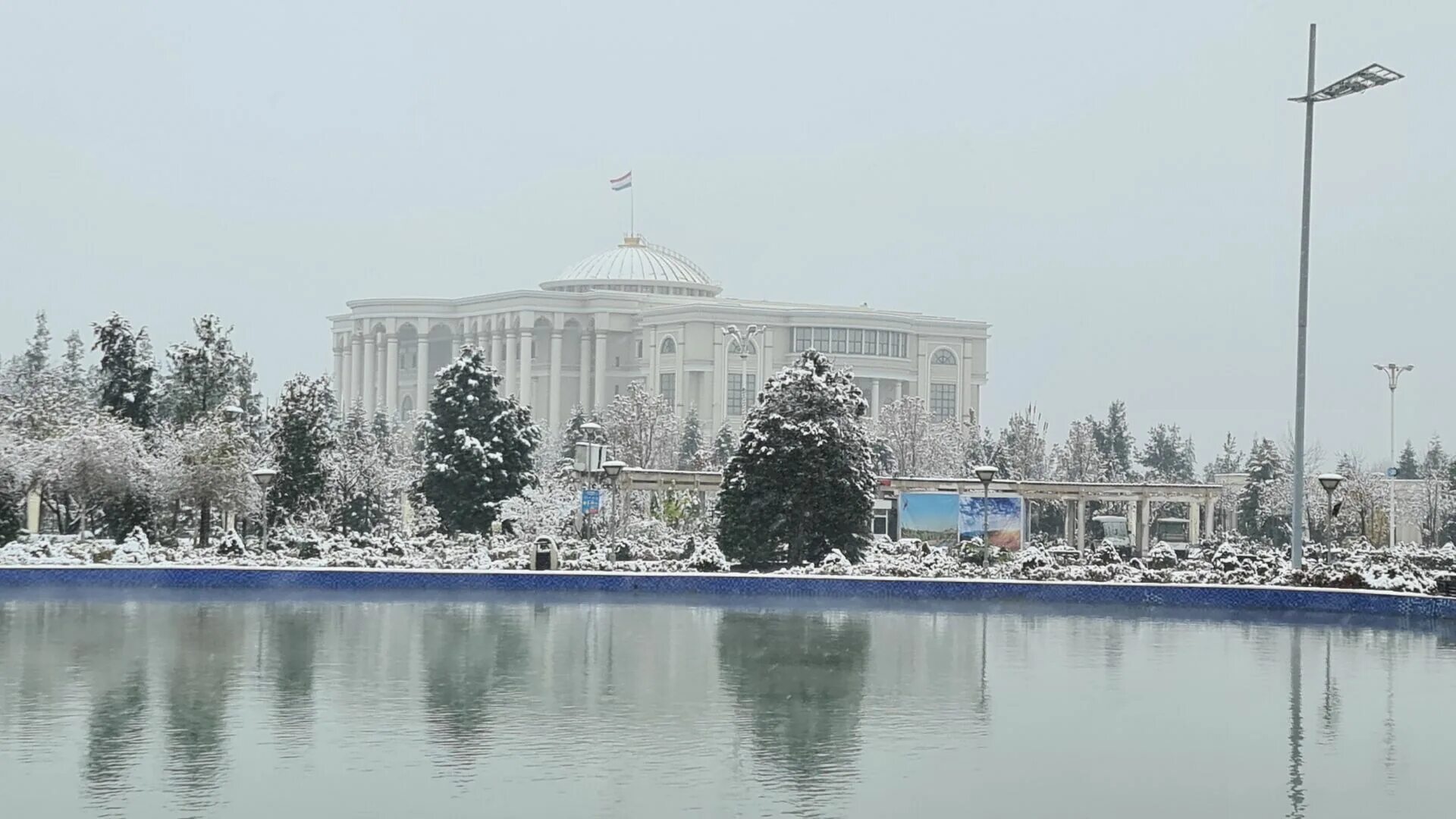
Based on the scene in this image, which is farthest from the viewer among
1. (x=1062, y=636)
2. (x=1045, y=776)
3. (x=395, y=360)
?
(x=395, y=360)

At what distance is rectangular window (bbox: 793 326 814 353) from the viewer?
9874 cm

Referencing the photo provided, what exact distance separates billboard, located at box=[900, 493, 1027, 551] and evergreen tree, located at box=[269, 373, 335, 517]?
11667 millimetres

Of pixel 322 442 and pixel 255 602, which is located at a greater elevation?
pixel 322 442

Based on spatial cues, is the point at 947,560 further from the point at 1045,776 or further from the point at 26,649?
the point at 1045,776

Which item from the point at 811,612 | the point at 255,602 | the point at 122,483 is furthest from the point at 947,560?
the point at 122,483

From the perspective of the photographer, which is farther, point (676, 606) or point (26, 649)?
point (676, 606)

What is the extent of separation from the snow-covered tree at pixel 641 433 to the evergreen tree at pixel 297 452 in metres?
23.4

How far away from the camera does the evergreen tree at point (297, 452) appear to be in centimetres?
3806

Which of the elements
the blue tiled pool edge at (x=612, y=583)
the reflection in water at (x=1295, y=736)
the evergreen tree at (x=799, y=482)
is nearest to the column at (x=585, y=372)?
the evergreen tree at (x=799, y=482)

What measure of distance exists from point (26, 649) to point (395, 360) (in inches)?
3566

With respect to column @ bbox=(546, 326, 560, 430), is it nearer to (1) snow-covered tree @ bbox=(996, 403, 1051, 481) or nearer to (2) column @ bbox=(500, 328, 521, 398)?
(2) column @ bbox=(500, 328, 521, 398)

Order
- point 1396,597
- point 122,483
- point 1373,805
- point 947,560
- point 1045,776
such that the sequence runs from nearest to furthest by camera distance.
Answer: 1. point 1373,805
2. point 1045,776
3. point 1396,597
4. point 947,560
5. point 122,483

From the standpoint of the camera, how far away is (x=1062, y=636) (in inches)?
934

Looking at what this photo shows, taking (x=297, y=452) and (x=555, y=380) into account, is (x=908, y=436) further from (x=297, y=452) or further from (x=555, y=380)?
(x=555, y=380)
